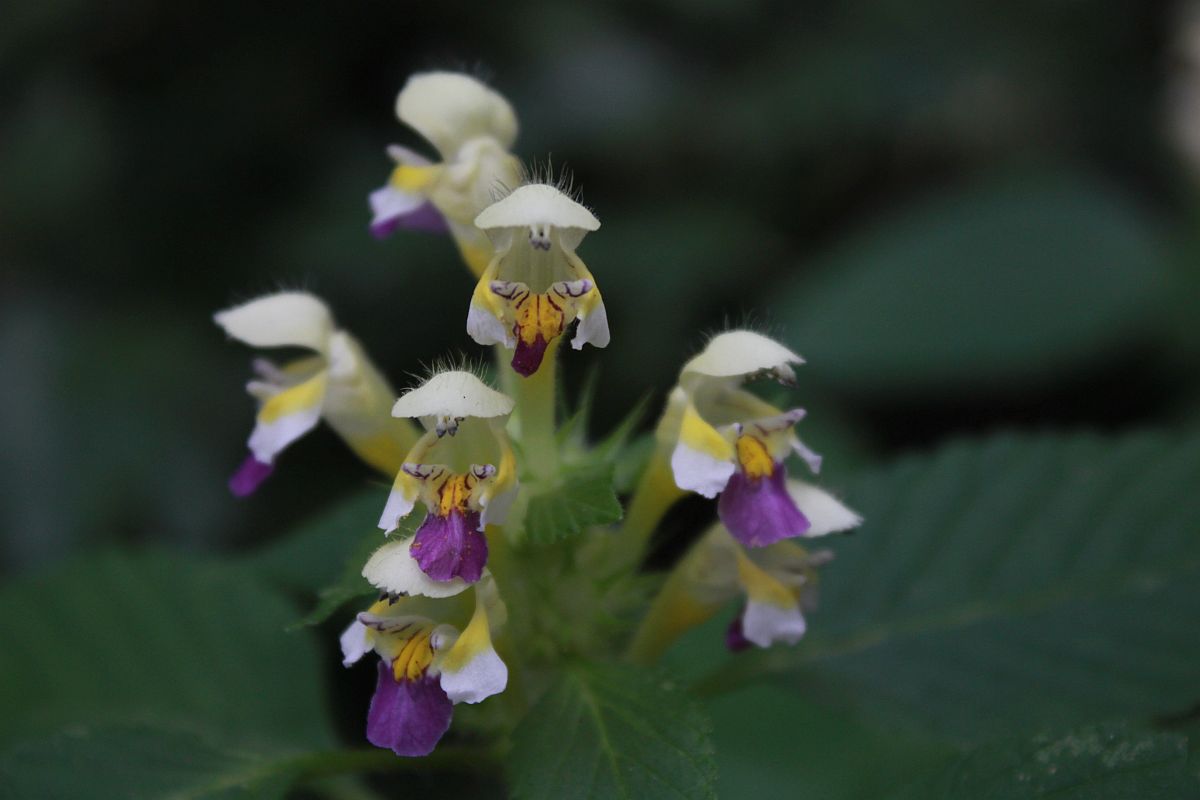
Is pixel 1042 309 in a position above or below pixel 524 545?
above

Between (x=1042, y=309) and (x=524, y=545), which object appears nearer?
(x=524, y=545)

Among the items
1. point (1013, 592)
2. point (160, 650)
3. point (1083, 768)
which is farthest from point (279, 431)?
point (1013, 592)

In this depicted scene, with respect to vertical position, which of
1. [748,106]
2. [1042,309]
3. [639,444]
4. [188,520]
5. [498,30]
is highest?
[498,30]

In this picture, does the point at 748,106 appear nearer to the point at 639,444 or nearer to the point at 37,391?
the point at 37,391

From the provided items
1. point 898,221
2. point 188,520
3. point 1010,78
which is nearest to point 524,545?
point 188,520

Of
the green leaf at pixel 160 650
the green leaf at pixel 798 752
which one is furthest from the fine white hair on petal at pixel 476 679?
the green leaf at pixel 798 752

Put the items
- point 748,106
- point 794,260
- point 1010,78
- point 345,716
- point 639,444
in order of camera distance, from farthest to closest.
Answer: point 1010,78 → point 794,260 → point 748,106 → point 345,716 → point 639,444

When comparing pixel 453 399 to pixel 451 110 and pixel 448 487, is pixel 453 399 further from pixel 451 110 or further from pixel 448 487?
pixel 451 110
